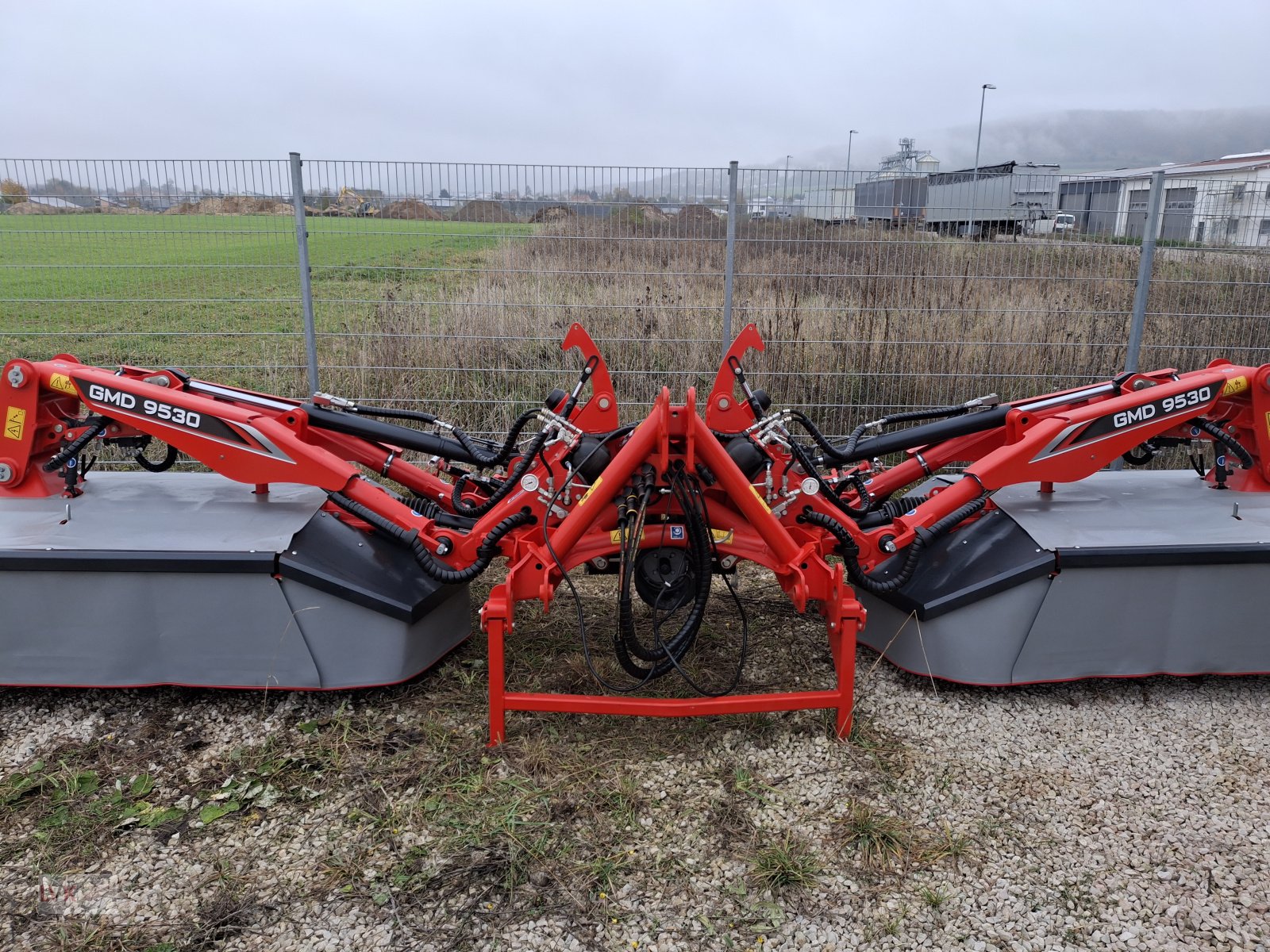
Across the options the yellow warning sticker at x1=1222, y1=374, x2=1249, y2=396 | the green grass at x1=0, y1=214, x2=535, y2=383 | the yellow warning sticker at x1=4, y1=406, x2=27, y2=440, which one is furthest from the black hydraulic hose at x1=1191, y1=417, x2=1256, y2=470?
the yellow warning sticker at x1=4, y1=406, x2=27, y2=440

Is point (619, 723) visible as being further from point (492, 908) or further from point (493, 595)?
point (492, 908)

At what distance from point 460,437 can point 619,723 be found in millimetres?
1509

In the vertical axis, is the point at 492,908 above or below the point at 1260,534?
below

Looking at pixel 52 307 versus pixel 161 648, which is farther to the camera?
pixel 52 307

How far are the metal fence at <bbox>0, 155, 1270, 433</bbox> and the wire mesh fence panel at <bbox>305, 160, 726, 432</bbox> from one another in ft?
0.06

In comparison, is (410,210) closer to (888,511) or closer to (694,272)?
(694,272)

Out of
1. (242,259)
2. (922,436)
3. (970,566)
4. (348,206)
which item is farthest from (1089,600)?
(242,259)

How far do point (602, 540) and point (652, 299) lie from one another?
3.25m

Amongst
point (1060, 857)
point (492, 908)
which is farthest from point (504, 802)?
point (1060, 857)

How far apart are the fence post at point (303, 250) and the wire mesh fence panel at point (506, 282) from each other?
95 millimetres

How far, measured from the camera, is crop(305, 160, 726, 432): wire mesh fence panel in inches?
253

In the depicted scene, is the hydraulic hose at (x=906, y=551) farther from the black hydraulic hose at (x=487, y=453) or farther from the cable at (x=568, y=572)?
the black hydraulic hose at (x=487, y=453)

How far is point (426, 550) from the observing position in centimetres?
383

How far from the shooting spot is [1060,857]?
306 centimetres
